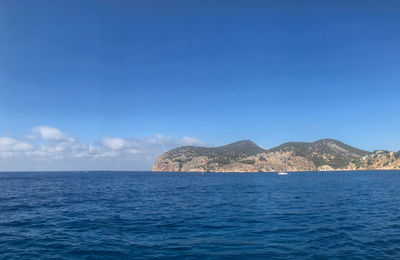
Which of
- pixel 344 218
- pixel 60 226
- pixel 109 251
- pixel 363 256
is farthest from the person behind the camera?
pixel 344 218

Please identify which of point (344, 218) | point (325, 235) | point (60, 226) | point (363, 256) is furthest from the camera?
point (344, 218)

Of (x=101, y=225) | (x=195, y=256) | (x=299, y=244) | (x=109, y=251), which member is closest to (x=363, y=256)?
(x=299, y=244)

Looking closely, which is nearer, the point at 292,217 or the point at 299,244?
the point at 299,244

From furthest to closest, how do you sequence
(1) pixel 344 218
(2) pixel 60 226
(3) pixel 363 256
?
(1) pixel 344 218, (2) pixel 60 226, (3) pixel 363 256

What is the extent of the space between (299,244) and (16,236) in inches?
1122

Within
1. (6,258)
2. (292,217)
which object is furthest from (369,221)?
(6,258)

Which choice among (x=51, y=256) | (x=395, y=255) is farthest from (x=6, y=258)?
(x=395, y=255)

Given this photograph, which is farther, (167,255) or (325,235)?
(325,235)

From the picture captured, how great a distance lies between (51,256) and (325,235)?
25065mm

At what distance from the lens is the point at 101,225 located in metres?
29.1

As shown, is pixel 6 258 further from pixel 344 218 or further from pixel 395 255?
pixel 344 218

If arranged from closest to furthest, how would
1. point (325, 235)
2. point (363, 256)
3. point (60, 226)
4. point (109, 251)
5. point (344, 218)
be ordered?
point (363, 256) < point (109, 251) < point (325, 235) < point (60, 226) < point (344, 218)

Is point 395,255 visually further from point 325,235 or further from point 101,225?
point 101,225

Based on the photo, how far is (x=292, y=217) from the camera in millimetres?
32531
